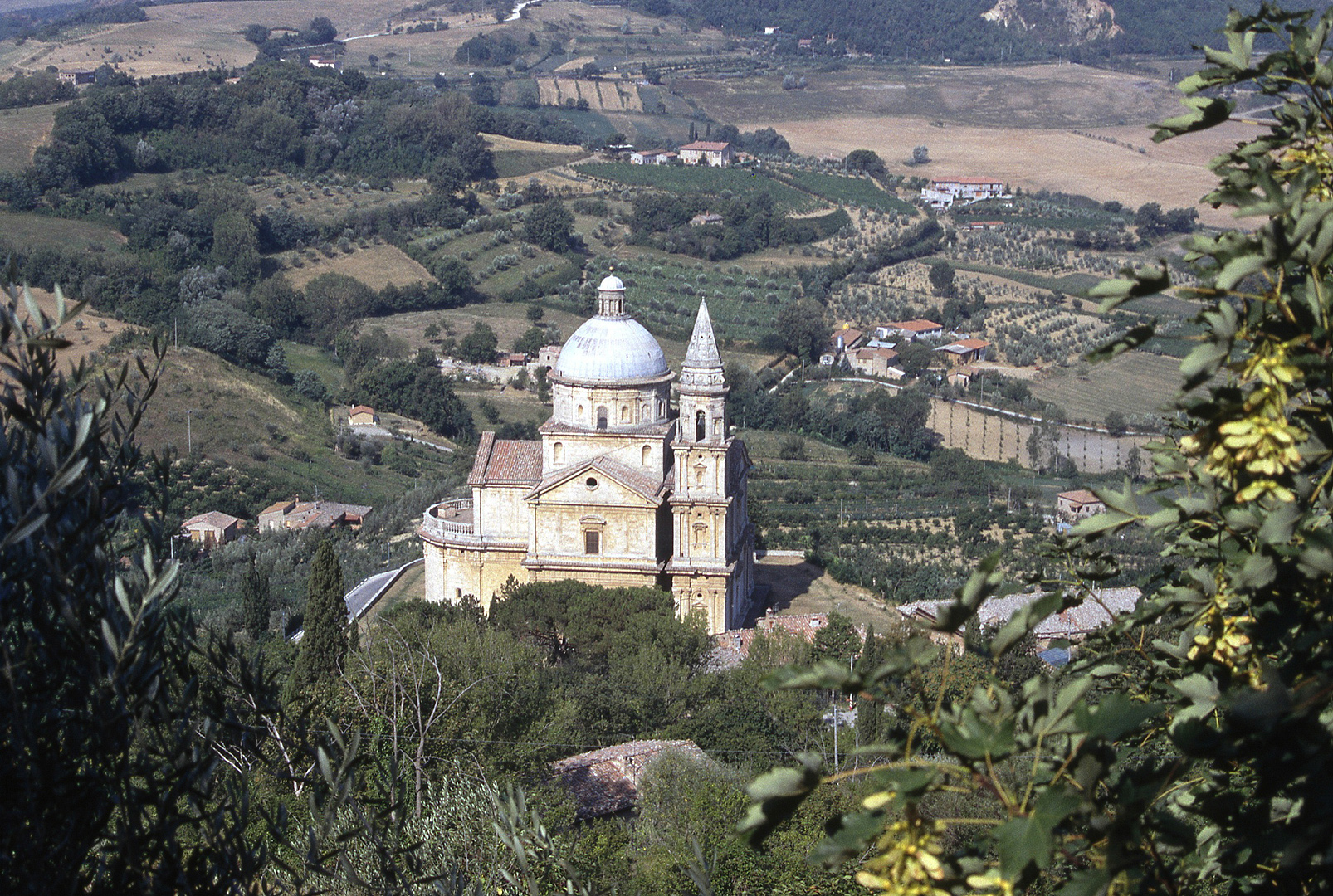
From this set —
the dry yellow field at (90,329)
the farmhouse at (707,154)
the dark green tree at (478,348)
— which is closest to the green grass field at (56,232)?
the dry yellow field at (90,329)

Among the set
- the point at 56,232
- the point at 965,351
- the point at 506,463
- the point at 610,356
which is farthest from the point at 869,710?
the point at 56,232

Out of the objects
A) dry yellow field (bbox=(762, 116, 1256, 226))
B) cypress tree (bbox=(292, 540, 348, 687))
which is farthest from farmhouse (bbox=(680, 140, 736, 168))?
cypress tree (bbox=(292, 540, 348, 687))

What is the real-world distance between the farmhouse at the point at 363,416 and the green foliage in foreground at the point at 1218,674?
65.7m

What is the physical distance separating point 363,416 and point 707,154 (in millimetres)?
67648

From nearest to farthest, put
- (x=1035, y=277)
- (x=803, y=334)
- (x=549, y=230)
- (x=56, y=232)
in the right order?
1. (x=56, y=232)
2. (x=803, y=334)
3. (x=549, y=230)
4. (x=1035, y=277)

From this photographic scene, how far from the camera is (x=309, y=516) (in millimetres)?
55562

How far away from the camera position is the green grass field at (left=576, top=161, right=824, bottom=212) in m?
118

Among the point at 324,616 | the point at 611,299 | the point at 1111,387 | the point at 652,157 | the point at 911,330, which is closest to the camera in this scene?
the point at 324,616

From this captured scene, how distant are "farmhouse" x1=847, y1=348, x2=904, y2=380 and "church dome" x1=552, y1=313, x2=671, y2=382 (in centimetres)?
4601

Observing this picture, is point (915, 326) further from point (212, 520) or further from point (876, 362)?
point (212, 520)

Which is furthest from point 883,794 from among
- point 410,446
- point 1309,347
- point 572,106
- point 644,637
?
point 572,106

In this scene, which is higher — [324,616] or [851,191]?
[324,616]

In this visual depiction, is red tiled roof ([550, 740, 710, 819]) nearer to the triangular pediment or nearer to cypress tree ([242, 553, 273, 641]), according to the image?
the triangular pediment

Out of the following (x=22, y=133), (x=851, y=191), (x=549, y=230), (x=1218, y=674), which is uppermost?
(x=1218, y=674)
